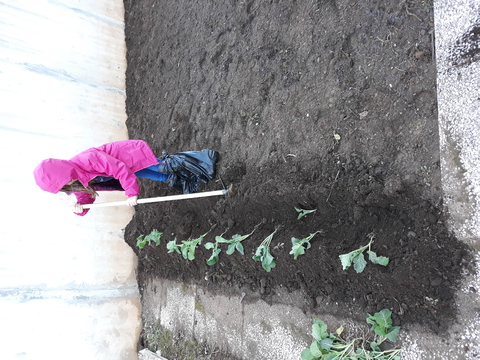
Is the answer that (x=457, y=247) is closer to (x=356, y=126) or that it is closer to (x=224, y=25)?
(x=356, y=126)

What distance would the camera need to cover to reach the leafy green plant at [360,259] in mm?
2156

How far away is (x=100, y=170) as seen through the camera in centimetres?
297

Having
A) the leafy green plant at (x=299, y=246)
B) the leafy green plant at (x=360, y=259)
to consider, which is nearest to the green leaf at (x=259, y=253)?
the leafy green plant at (x=299, y=246)

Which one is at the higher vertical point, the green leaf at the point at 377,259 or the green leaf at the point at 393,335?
the green leaf at the point at 377,259

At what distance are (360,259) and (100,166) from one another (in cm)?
208

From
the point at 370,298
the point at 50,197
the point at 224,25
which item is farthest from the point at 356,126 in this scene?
the point at 50,197

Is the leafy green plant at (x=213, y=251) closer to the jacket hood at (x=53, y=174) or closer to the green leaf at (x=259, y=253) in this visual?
the green leaf at (x=259, y=253)

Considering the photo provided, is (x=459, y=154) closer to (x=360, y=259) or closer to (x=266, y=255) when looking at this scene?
(x=360, y=259)

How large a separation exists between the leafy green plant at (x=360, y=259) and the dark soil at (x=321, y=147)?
0.07 m

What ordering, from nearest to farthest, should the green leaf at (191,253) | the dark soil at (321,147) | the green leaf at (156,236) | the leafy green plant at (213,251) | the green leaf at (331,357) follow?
the dark soil at (321,147) < the green leaf at (331,357) < the leafy green plant at (213,251) < the green leaf at (191,253) < the green leaf at (156,236)

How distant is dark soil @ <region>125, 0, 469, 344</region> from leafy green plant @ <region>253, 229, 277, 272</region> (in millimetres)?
78

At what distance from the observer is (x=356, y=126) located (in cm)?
246

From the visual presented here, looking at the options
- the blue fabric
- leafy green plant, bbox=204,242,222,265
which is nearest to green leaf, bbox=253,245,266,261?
leafy green plant, bbox=204,242,222,265

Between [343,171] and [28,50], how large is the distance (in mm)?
4093
